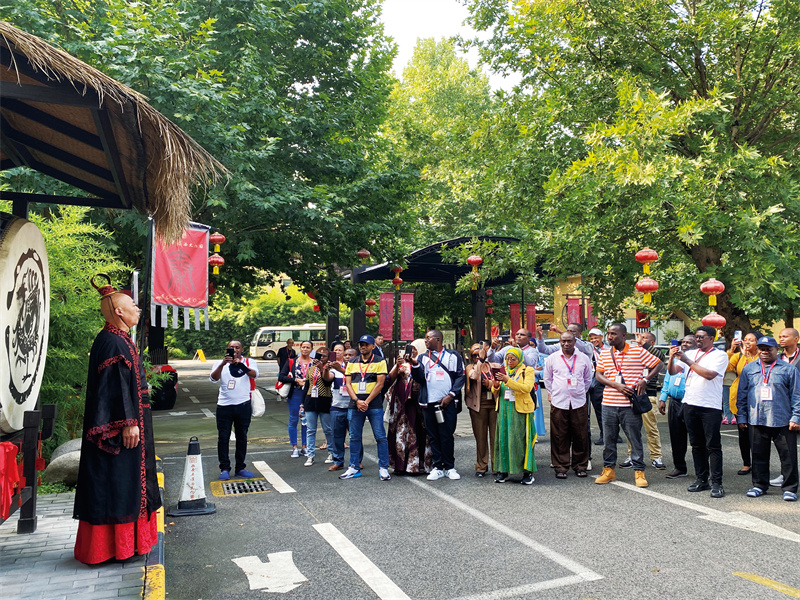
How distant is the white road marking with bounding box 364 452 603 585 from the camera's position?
15.6 ft

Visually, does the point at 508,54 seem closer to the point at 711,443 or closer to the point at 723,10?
the point at 723,10

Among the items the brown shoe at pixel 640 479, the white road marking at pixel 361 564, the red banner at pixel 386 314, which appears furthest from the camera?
the red banner at pixel 386 314

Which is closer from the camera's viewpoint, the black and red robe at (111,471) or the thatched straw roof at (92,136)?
the thatched straw roof at (92,136)

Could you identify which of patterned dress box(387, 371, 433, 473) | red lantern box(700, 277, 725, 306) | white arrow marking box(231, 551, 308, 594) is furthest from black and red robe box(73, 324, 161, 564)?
red lantern box(700, 277, 725, 306)

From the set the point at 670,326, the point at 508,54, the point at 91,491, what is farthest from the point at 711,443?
the point at 670,326

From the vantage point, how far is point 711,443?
721 cm

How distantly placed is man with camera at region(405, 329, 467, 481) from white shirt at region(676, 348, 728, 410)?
279 cm

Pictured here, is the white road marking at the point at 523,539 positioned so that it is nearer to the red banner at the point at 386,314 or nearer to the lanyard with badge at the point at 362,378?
the lanyard with badge at the point at 362,378

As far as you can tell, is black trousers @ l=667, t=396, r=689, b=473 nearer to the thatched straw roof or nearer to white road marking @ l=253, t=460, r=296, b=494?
white road marking @ l=253, t=460, r=296, b=494

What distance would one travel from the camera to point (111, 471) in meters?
4.63

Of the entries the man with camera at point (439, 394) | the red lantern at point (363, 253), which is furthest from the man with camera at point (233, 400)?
the red lantern at point (363, 253)

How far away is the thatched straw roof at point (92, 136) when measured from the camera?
12.6 ft

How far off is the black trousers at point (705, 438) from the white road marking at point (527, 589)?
340 cm

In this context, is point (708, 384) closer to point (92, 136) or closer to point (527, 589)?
point (527, 589)
